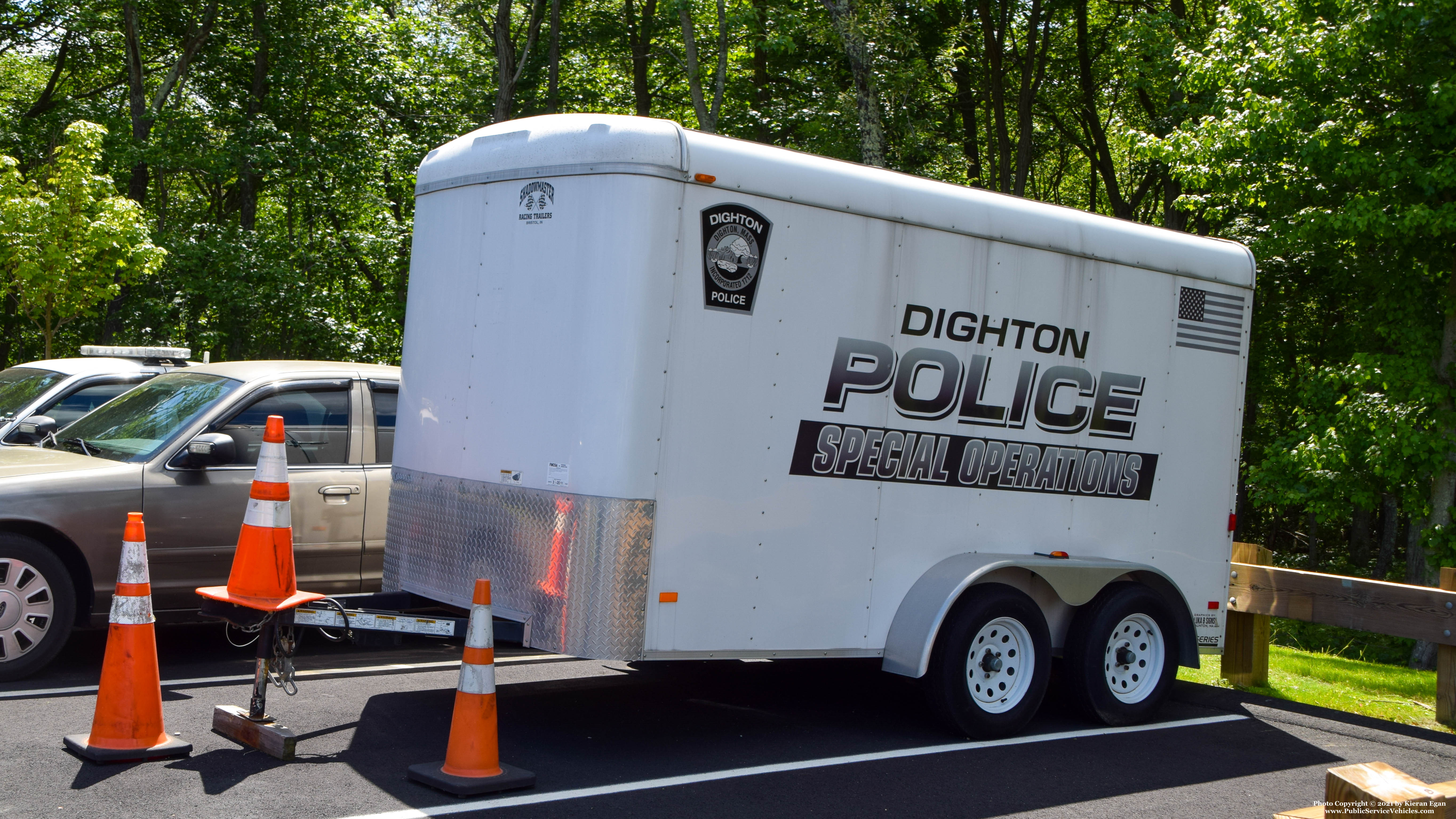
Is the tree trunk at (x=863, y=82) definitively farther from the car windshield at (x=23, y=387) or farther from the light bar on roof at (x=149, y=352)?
the car windshield at (x=23, y=387)

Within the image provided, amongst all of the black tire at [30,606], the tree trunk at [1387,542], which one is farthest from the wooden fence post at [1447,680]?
the tree trunk at [1387,542]

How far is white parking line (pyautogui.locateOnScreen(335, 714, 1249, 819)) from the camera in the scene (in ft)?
15.5

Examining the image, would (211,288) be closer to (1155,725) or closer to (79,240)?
(79,240)

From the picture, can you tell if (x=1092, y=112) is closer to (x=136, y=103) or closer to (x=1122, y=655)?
(x=136, y=103)

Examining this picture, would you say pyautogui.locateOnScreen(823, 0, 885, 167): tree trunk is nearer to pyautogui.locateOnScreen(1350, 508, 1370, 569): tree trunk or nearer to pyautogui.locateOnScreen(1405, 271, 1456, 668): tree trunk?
pyautogui.locateOnScreen(1405, 271, 1456, 668): tree trunk

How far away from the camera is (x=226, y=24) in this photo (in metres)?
25.2

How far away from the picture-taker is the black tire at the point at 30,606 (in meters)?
6.39

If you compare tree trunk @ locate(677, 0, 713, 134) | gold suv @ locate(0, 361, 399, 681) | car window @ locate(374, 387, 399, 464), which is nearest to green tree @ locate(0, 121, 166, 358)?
tree trunk @ locate(677, 0, 713, 134)

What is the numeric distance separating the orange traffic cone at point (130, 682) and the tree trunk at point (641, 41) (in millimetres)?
22163

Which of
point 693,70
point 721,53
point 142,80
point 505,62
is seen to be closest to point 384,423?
point 693,70

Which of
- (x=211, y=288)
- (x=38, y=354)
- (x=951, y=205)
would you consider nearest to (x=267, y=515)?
(x=951, y=205)

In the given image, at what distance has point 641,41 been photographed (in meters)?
26.5

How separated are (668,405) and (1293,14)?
36.9 ft

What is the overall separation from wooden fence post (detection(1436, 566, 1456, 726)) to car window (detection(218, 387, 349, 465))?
7.09 meters
